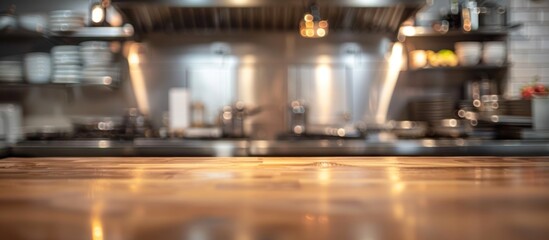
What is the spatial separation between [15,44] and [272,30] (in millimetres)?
1827

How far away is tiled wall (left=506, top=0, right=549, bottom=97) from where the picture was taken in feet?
11.0

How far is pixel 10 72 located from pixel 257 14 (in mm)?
1611

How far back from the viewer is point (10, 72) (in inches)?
121

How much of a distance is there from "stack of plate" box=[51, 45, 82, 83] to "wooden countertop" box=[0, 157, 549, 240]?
233 centimetres

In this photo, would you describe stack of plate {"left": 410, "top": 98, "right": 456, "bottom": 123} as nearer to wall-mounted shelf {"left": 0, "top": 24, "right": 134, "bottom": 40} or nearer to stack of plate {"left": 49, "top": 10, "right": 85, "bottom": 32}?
wall-mounted shelf {"left": 0, "top": 24, "right": 134, "bottom": 40}

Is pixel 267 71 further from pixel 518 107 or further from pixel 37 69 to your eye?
pixel 518 107

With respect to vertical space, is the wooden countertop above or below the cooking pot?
below

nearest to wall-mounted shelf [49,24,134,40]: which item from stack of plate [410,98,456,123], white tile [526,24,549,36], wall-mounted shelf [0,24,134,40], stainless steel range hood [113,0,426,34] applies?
wall-mounted shelf [0,24,134,40]

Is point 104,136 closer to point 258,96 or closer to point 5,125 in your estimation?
point 5,125

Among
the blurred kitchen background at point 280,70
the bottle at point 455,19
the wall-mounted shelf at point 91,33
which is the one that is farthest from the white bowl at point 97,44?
the bottle at point 455,19

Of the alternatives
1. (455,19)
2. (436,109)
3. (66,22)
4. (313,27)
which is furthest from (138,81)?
(455,19)

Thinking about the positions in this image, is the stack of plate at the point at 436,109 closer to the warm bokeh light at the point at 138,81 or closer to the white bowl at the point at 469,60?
the white bowl at the point at 469,60

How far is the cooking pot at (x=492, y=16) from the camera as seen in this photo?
10.5ft

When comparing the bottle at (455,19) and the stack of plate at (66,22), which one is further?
the bottle at (455,19)
